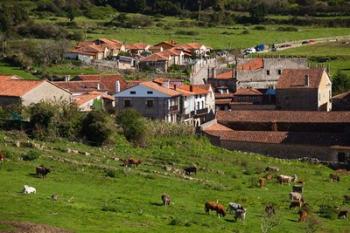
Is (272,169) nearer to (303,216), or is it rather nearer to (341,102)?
(303,216)

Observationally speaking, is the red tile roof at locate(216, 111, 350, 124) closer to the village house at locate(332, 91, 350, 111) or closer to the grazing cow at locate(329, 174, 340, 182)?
the village house at locate(332, 91, 350, 111)

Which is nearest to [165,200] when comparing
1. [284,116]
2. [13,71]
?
[284,116]

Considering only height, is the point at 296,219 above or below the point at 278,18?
below

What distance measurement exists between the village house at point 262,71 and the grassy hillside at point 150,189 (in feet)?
96.4

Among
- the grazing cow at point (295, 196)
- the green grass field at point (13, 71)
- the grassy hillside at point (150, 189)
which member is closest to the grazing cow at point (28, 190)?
the grassy hillside at point (150, 189)

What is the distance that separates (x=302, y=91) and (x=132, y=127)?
22586mm

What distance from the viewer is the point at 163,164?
4522 cm

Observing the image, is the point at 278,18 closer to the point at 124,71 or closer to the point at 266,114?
the point at 124,71

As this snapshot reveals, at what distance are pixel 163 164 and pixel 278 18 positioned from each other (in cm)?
10512

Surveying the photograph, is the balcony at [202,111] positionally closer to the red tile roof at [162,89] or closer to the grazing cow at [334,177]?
the red tile roof at [162,89]

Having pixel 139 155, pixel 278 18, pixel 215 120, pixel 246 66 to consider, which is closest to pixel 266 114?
pixel 215 120

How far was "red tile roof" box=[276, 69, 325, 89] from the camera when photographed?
228 ft

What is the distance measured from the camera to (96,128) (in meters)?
48.3

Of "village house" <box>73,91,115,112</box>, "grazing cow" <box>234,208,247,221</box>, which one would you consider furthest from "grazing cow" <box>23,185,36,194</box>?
"village house" <box>73,91,115,112</box>
